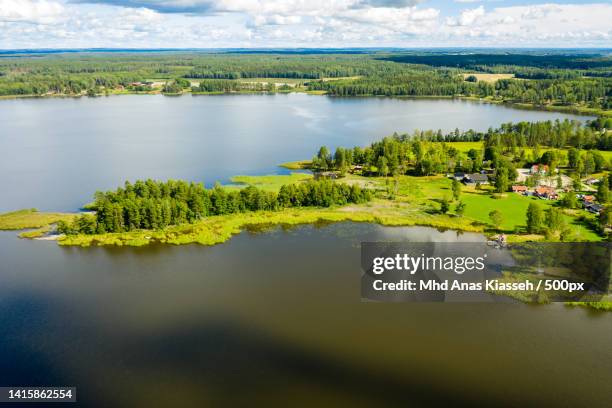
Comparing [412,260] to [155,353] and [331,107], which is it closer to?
[155,353]

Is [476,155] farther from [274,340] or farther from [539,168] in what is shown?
[274,340]

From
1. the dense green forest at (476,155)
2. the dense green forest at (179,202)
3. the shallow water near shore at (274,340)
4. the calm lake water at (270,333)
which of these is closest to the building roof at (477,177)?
the dense green forest at (476,155)

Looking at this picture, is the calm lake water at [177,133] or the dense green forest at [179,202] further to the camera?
the calm lake water at [177,133]

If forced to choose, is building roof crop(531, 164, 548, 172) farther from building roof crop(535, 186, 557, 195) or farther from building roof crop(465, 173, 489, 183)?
building roof crop(465, 173, 489, 183)

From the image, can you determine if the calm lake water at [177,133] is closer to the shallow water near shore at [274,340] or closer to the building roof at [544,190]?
the shallow water near shore at [274,340]

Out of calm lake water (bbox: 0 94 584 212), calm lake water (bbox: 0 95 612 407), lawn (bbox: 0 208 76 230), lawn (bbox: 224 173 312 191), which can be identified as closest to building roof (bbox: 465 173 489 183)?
calm lake water (bbox: 0 95 612 407)

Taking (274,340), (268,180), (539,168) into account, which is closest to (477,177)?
(539,168)

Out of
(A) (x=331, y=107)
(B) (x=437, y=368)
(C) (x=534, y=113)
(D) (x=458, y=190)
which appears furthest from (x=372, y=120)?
(B) (x=437, y=368)
